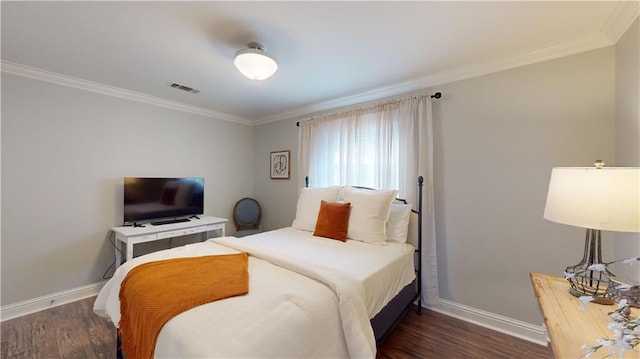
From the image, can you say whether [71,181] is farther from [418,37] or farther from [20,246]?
[418,37]

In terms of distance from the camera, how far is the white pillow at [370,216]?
244 cm

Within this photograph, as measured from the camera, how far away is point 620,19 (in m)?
1.67

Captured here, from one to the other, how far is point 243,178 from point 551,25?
417cm

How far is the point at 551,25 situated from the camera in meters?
1.79

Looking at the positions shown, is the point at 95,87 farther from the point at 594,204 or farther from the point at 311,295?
the point at 594,204

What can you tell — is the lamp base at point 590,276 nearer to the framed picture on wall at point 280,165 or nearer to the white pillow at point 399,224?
the white pillow at point 399,224

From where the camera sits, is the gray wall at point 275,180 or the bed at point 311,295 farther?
the gray wall at point 275,180

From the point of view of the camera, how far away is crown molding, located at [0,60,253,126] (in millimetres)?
2473

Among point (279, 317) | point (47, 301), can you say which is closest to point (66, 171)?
point (47, 301)

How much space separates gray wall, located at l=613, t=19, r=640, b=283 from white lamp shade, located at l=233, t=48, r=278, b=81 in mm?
2372

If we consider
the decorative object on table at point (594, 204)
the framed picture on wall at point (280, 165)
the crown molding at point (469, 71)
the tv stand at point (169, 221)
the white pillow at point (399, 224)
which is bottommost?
the tv stand at point (169, 221)

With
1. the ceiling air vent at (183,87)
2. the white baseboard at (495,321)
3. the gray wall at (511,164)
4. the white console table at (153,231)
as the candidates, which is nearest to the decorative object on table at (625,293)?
the gray wall at (511,164)

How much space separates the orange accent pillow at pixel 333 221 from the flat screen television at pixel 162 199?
6.50ft

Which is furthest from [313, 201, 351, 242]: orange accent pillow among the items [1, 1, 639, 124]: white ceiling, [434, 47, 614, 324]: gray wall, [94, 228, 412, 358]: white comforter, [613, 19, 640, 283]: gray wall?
[613, 19, 640, 283]: gray wall
